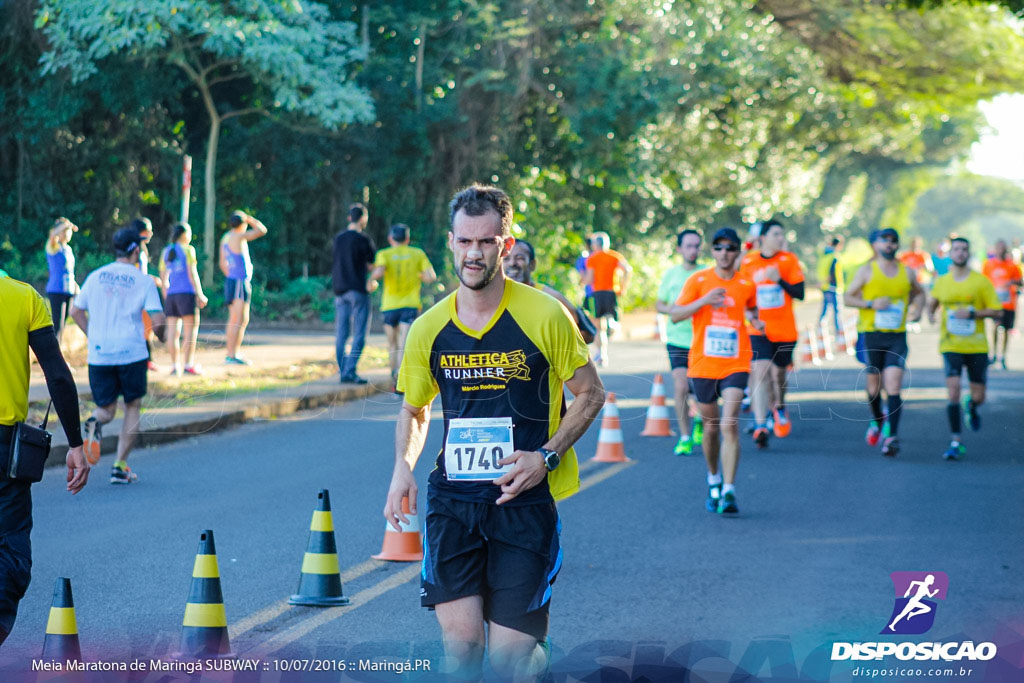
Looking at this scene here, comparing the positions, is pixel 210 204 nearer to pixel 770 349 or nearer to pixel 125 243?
pixel 770 349

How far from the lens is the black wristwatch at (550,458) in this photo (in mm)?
4141

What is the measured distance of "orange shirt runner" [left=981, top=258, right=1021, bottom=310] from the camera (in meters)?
20.7

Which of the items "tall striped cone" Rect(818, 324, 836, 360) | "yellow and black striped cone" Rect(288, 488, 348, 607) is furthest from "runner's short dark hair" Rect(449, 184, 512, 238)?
"tall striped cone" Rect(818, 324, 836, 360)

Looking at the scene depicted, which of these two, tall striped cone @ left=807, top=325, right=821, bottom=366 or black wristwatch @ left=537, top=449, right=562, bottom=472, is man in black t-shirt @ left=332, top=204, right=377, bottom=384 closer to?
tall striped cone @ left=807, top=325, right=821, bottom=366

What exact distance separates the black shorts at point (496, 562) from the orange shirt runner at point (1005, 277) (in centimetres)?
1788

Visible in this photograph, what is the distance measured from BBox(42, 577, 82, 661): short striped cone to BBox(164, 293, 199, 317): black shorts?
10.9m

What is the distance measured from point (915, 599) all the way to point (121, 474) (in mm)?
5712

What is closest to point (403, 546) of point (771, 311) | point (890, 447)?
point (890, 447)

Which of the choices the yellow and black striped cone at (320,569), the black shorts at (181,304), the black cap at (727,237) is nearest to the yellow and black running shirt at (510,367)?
the yellow and black striped cone at (320,569)

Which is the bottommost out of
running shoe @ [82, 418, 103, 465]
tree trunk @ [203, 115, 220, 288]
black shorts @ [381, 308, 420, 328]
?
running shoe @ [82, 418, 103, 465]

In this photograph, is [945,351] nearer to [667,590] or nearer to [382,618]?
[667,590]

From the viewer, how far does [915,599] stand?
6617 mm

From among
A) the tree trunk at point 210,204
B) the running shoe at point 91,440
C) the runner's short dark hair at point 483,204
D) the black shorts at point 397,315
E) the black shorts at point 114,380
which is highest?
the tree trunk at point 210,204

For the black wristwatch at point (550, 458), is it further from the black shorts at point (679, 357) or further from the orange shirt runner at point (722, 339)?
the black shorts at point (679, 357)
